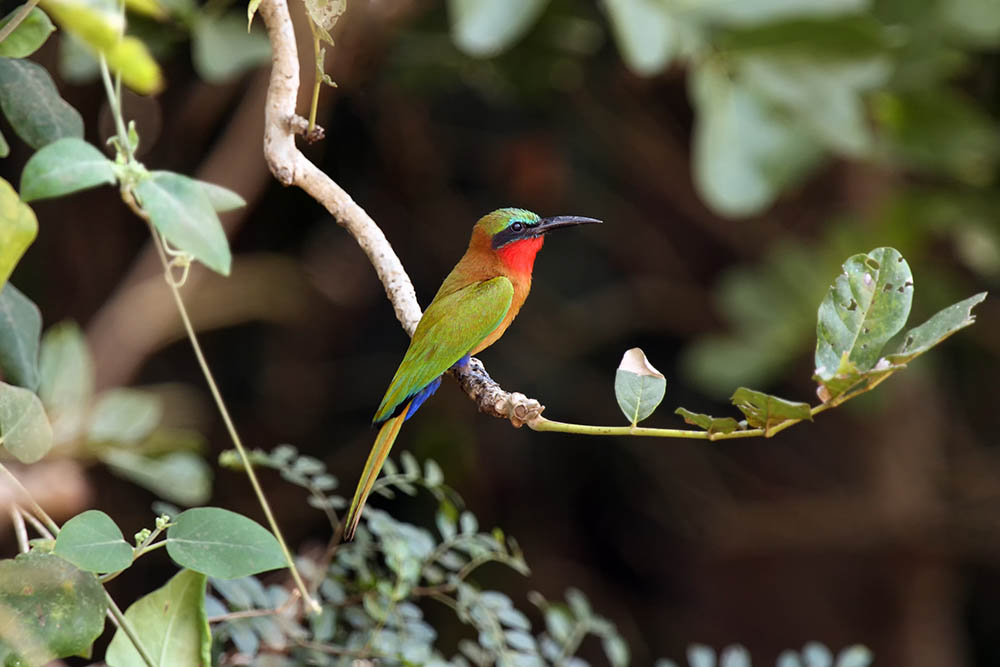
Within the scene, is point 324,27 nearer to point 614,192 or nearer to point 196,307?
point 196,307

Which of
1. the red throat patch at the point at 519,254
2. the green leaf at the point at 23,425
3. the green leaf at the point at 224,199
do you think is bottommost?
the green leaf at the point at 23,425

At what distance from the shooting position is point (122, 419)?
155cm

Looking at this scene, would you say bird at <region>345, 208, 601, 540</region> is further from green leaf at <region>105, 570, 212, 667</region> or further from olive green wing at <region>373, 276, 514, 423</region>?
green leaf at <region>105, 570, 212, 667</region>

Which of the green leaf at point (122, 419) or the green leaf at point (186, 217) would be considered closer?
the green leaf at point (186, 217)

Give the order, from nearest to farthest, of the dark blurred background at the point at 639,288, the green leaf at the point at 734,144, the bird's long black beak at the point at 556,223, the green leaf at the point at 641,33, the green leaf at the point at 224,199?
the green leaf at the point at 224,199 < the bird's long black beak at the point at 556,223 < the green leaf at the point at 641,33 < the green leaf at the point at 734,144 < the dark blurred background at the point at 639,288

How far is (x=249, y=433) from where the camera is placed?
3.32 metres

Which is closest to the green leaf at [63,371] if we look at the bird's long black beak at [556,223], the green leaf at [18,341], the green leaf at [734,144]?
the green leaf at [18,341]

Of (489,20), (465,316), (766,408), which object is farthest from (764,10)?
(766,408)

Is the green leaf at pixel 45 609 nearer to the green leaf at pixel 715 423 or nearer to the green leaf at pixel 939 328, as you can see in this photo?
the green leaf at pixel 715 423

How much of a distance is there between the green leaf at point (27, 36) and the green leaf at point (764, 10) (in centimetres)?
134

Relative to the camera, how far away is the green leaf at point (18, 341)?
38.1 inches

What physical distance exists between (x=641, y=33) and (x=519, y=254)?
2.33 ft

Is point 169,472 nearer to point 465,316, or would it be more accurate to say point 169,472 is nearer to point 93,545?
point 465,316

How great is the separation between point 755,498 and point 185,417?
1.93m
